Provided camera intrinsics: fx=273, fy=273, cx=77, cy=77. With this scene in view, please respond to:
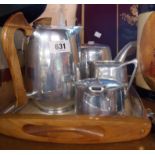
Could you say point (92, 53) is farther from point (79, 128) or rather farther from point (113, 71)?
point (79, 128)

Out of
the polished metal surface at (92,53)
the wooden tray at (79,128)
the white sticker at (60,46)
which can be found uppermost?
the white sticker at (60,46)

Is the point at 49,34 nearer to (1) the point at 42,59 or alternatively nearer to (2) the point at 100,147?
(1) the point at 42,59

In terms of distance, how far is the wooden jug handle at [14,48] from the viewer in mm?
452

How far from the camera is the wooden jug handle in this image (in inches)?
17.8

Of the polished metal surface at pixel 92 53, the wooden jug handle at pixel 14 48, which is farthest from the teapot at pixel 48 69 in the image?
the polished metal surface at pixel 92 53

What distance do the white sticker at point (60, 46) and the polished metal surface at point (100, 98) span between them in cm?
9

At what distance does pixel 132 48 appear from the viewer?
738mm

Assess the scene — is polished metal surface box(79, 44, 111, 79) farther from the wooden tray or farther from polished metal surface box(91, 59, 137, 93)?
the wooden tray

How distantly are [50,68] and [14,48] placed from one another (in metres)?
0.08

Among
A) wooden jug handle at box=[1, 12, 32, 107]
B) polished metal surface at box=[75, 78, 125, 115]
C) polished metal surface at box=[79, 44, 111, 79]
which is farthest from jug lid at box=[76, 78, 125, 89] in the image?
polished metal surface at box=[79, 44, 111, 79]

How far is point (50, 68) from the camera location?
1.66ft

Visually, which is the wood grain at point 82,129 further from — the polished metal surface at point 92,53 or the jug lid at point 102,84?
the polished metal surface at point 92,53

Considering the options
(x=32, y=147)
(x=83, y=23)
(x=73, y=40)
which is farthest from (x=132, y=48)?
(x=32, y=147)

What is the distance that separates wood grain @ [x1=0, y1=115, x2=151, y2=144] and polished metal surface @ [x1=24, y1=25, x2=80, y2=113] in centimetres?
9
